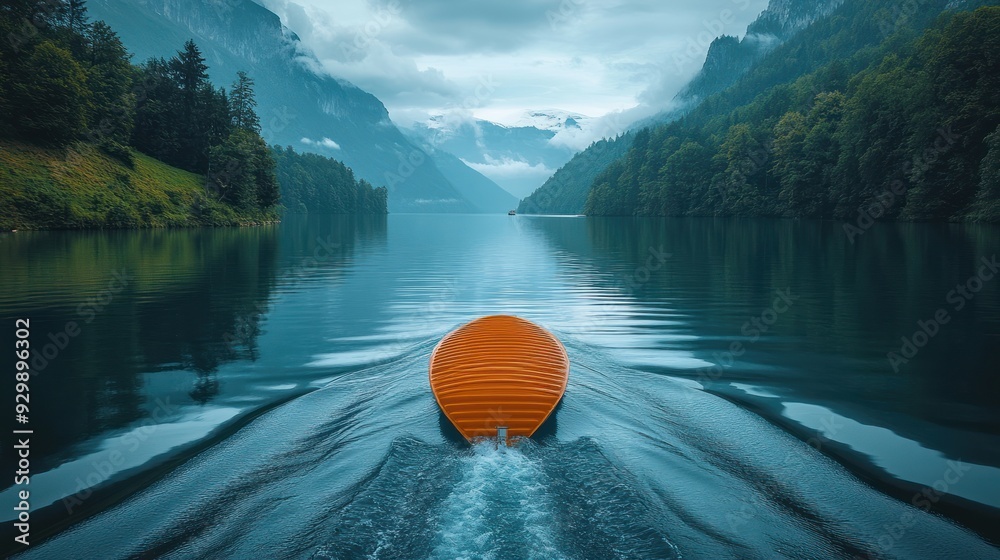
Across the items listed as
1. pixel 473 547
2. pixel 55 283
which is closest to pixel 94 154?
pixel 55 283

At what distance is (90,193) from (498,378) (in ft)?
251

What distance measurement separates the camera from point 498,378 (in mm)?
11539

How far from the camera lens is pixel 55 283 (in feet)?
87.9

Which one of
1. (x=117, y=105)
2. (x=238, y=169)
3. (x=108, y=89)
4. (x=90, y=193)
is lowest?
(x=90, y=193)

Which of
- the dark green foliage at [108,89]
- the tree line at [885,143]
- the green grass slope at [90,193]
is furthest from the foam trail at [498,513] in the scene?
the dark green foliage at [108,89]

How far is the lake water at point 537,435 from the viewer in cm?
688

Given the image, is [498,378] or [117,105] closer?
[498,378]

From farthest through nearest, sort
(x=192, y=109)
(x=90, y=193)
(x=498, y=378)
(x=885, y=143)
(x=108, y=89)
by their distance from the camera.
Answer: (x=192, y=109), (x=108, y=89), (x=885, y=143), (x=90, y=193), (x=498, y=378)

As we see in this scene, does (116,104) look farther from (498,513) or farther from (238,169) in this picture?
(498,513)

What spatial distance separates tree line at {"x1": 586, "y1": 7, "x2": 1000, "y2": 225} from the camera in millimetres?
63469

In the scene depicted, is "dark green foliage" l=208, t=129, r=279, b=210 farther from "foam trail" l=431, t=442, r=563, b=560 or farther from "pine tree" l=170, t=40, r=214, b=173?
"foam trail" l=431, t=442, r=563, b=560

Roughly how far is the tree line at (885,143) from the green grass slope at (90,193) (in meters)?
98.9

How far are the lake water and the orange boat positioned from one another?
1.40 feet

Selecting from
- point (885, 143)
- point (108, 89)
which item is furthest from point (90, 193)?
point (885, 143)
